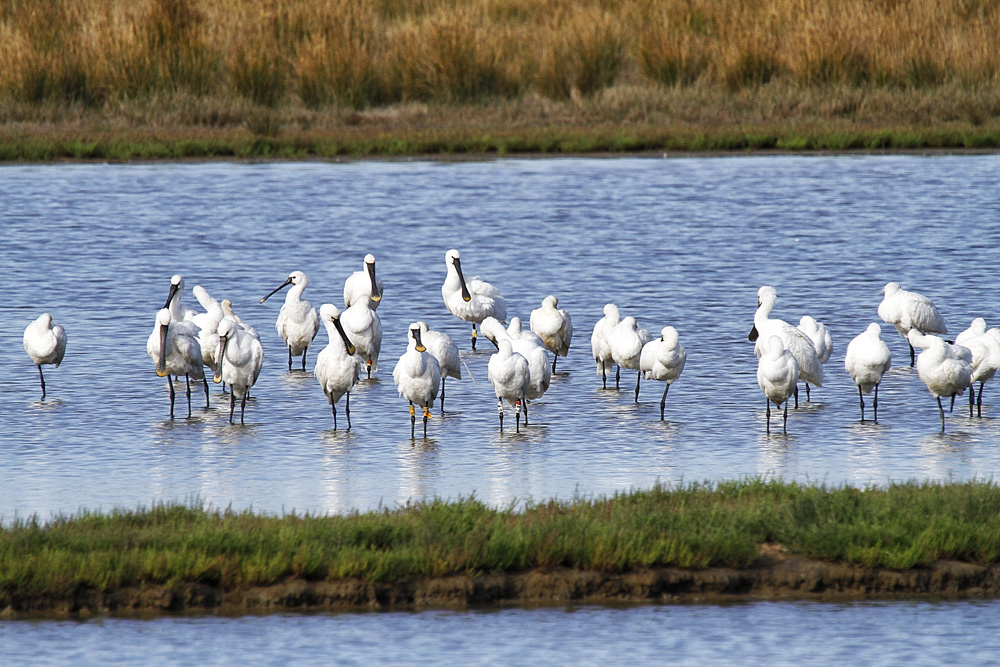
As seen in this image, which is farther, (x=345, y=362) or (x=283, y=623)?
(x=345, y=362)

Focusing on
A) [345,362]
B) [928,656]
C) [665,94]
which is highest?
[665,94]

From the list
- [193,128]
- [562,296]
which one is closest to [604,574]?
[562,296]

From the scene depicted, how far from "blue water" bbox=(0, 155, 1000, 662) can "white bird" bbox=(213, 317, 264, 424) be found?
1.18 ft

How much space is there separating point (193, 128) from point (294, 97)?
7.12 feet

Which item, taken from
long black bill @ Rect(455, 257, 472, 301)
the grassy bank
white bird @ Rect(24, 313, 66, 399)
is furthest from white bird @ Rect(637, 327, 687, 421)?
the grassy bank

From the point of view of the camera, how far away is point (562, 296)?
18.4 metres

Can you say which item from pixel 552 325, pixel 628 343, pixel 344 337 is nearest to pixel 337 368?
pixel 344 337

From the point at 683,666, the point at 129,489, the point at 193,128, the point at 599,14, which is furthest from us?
the point at 599,14

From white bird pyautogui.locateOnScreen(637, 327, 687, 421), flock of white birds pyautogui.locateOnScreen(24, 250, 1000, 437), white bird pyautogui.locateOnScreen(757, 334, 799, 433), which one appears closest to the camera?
white bird pyautogui.locateOnScreen(757, 334, 799, 433)

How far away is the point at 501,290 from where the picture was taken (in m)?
18.6

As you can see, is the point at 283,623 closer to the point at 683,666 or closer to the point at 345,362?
the point at 683,666

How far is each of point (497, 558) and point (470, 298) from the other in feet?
24.4

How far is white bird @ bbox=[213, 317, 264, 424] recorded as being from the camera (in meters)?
12.3

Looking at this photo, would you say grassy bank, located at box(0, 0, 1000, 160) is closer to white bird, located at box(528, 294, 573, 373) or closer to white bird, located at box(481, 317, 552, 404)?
white bird, located at box(528, 294, 573, 373)
